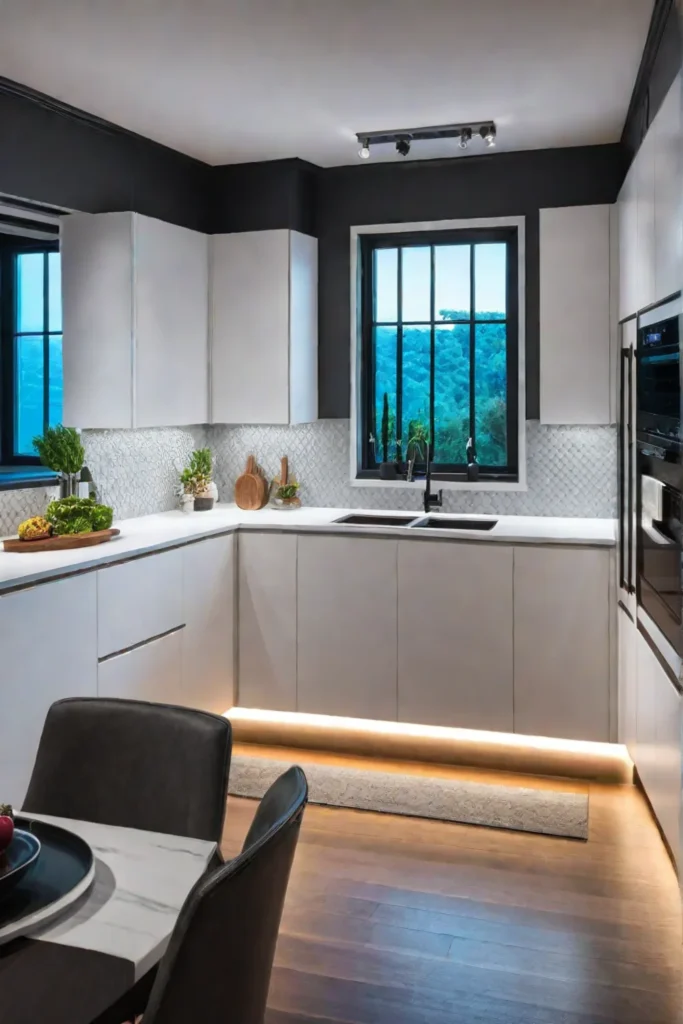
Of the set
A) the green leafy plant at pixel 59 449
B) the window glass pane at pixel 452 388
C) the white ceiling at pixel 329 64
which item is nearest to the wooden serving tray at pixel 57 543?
the green leafy plant at pixel 59 449

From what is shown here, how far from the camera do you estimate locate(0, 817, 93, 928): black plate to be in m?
1.38

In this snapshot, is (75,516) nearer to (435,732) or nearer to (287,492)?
(287,492)

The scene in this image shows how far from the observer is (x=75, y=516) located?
3830 millimetres

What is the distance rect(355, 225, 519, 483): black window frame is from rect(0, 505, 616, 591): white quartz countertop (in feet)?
0.91

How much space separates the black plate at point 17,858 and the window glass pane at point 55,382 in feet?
10.2

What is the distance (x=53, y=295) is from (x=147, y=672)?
1.74 m

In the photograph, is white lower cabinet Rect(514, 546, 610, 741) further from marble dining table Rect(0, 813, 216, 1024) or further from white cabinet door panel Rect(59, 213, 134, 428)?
marble dining table Rect(0, 813, 216, 1024)

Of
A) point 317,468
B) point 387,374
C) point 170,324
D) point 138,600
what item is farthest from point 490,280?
point 138,600

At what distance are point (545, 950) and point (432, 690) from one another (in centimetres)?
160

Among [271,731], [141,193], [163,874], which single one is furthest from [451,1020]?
[141,193]

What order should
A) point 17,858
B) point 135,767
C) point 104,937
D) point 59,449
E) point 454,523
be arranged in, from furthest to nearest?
1. point 454,523
2. point 59,449
3. point 135,767
4. point 17,858
5. point 104,937

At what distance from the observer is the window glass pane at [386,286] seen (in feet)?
16.5

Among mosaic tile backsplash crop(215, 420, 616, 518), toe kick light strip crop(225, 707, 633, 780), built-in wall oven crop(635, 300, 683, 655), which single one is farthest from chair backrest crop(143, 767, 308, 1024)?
mosaic tile backsplash crop(215, 420, 616, 518)

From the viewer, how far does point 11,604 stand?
3086 millimetres
